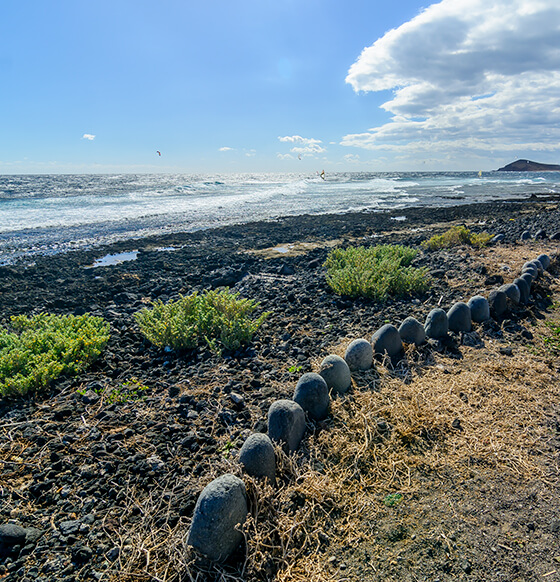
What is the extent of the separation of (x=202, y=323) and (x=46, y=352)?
1960 mm

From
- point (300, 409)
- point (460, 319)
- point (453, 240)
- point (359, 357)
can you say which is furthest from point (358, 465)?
point (453, 240)

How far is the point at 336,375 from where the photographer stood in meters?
3.62

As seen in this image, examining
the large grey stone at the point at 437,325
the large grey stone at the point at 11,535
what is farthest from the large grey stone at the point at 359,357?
the large grey stone at the point at 11,535

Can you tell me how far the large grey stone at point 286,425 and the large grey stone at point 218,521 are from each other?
688 millimetres

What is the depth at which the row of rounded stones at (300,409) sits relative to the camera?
6.98 feet

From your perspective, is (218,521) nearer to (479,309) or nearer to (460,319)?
(460,319)

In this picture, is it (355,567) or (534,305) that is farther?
(534,305)

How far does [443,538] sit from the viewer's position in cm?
222

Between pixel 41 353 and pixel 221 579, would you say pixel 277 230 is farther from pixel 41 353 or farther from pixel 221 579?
pixel 221 579

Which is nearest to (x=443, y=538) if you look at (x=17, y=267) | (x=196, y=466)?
(x=196, y=466)

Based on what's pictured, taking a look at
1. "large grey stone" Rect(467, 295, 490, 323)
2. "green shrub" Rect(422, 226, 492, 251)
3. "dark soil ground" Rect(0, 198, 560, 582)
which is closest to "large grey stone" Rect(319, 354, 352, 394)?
"dark soil ground" Rect(0, 198, 560, 582)

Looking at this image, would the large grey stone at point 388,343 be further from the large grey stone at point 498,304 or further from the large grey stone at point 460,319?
the large grey stone at point 498,304

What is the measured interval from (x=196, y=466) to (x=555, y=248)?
9.73 m

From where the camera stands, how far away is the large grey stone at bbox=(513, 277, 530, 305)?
553cm
